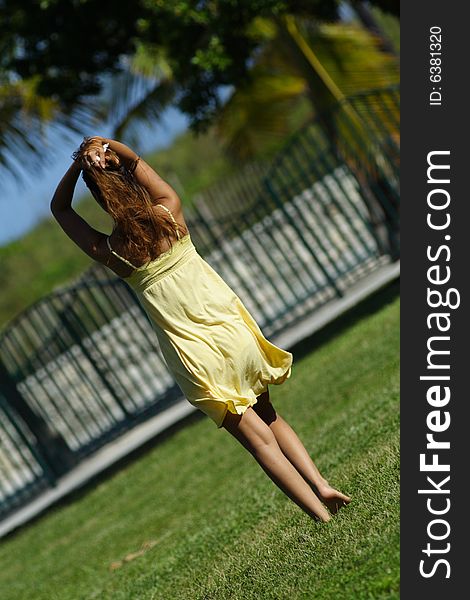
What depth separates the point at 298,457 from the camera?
244 inches

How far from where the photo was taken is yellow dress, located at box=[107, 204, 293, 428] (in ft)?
19.7

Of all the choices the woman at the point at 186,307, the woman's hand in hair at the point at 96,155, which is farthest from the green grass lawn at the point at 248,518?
the woman's hand in hair at the point at 96,155

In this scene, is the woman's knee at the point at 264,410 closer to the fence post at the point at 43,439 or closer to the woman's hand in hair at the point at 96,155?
the woman's hand in hair at the point at 96,155

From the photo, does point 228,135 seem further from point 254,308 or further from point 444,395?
point 444,395

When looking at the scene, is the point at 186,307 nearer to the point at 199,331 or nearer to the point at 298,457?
the point at 199,331

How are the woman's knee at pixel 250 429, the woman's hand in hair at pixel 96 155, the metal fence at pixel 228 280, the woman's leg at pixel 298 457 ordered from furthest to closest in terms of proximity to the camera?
the metal fence at pixel 228 280 → the woman's leg at pixel 298 457 → the woman's knee at pixel 250 429 → the woman's hand in hair at pixel 96 155

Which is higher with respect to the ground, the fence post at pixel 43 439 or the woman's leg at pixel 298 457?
the woman's leg at pixel 298 457

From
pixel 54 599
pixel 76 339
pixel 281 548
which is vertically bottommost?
pixel 76 339

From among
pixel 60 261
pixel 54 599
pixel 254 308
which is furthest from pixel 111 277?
pixel 60 261

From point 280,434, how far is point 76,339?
360 inches

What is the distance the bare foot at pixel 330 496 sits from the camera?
6145 millimetres

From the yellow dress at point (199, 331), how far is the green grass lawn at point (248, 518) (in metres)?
0.81

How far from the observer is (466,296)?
688cm

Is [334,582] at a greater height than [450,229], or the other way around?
[334,582]
